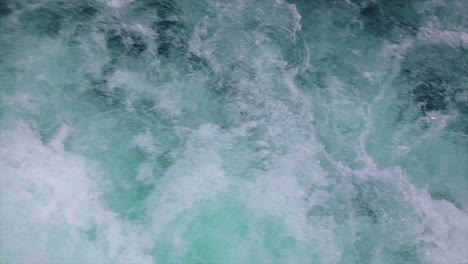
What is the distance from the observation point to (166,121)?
607cm

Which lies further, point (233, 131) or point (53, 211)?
point (233, 131)

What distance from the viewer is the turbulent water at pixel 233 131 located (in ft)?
18.2

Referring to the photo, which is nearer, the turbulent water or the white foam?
the white foam

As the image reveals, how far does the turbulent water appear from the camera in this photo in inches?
218

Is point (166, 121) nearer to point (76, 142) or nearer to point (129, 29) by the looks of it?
point (76, 142)

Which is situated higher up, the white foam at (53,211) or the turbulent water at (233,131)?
the turbulent water at (233,131)

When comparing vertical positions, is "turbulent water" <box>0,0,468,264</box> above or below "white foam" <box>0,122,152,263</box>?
above

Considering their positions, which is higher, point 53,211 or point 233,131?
point 233,131

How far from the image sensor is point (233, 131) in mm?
6141

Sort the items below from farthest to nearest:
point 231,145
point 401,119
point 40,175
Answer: point 401,119, point 231,145, point 40,175

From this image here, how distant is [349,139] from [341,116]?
40cm

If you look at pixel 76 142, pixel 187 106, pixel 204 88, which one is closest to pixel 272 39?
pixel 204 88

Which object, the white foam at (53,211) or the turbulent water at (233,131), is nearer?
the white foam at (53,211)

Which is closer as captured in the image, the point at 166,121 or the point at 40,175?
the point at 40,175
